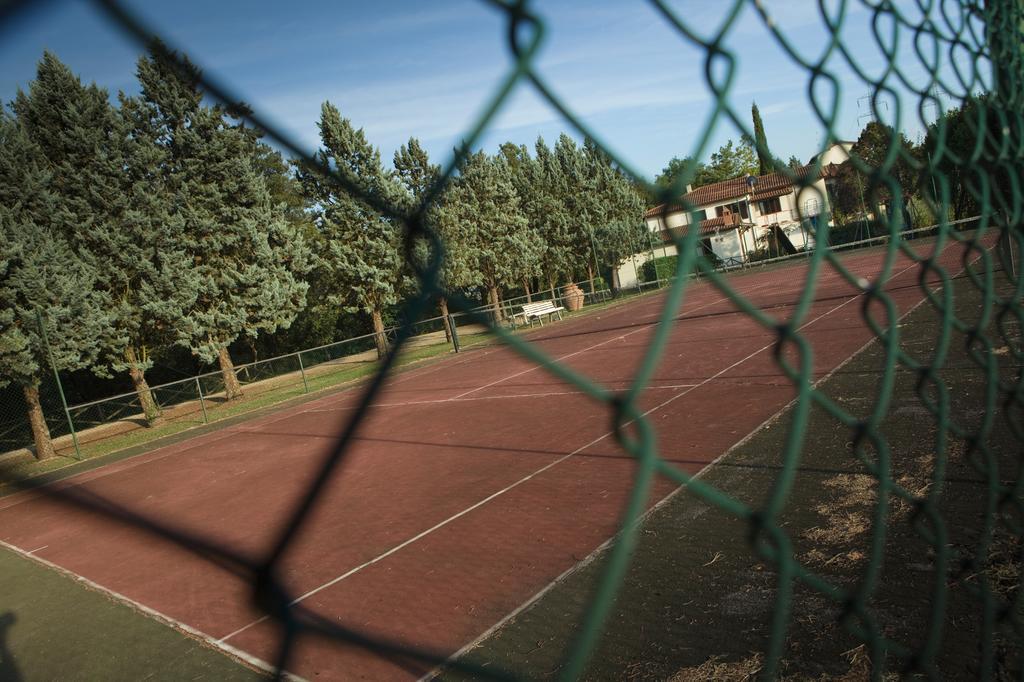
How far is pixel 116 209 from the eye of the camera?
20188 millimetres

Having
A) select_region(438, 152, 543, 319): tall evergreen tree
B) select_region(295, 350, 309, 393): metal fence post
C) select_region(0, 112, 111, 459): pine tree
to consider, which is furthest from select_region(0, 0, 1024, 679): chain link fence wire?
select_region(438, 152, 543, 319): tall evergreen tree

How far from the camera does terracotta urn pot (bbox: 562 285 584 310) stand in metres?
32.1

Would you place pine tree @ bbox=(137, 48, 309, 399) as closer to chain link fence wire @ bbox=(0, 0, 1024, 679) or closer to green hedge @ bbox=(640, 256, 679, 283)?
green hedge @ bbox=(640, 256, 679, 283)

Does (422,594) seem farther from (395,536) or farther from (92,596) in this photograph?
(92,596)

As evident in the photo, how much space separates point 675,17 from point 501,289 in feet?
107

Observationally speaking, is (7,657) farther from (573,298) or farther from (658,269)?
(658,269)

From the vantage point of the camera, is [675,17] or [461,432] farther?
[461,432]

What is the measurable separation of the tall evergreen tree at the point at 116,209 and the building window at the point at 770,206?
116 feet

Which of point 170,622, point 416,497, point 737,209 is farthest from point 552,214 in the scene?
point 170,622

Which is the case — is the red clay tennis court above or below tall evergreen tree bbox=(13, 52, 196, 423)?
below

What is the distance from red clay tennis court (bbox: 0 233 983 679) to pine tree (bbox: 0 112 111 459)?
4.24 metres

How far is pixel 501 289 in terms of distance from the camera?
33.3 meters

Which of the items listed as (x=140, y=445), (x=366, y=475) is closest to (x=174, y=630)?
(x=366, y=475)

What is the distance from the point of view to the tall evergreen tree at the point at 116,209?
62.7 ft
